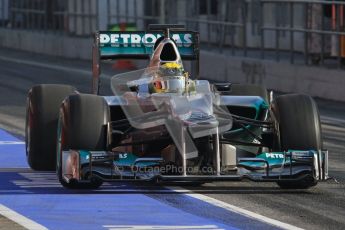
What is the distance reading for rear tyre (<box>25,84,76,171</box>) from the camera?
12.8 metres

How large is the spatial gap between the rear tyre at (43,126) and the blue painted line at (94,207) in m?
0.22

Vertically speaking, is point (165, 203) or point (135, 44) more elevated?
point (135, 44)

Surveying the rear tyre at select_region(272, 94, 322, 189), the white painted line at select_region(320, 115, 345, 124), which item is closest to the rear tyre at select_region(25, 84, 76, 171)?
the rear tyre at select_region(272, 94, 322, 189)

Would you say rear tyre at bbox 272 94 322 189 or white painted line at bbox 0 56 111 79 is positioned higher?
rear tyre at bbox 272 94 322 189

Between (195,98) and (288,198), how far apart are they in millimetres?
1231

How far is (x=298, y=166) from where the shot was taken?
11.6 m

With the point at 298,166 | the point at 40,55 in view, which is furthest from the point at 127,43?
the point at 40,55

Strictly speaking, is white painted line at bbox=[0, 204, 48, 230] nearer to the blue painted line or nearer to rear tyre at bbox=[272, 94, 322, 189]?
the blue painted line

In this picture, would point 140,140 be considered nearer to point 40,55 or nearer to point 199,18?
point 199,18

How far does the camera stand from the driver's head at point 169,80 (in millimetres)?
12336

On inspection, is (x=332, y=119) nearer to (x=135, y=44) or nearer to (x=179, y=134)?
(x=135, y=44)

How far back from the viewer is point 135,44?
1395cm

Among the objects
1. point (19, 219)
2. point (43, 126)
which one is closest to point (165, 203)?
point (19, 219)

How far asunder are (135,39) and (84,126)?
8.33 ft
